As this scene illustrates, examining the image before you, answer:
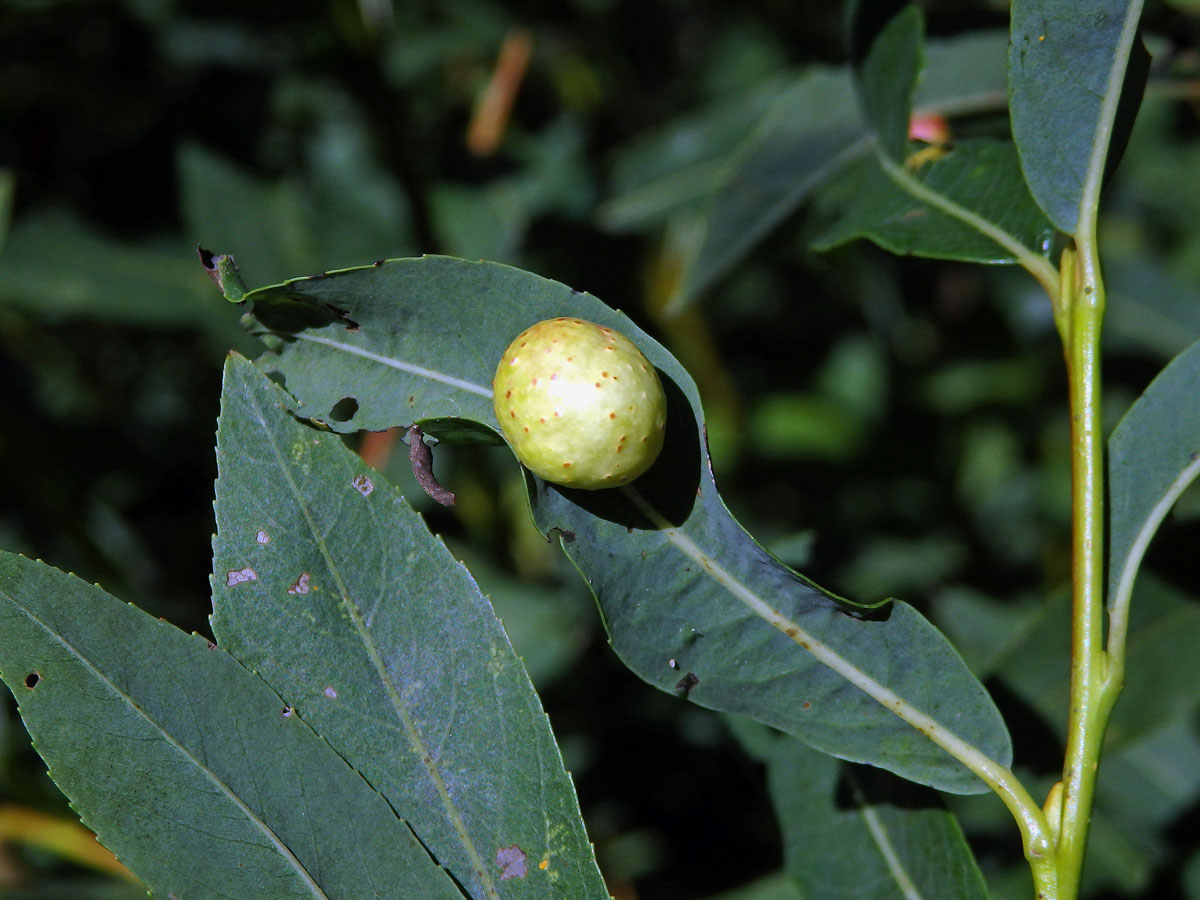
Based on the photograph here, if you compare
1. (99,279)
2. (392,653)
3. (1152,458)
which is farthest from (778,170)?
(99,279)

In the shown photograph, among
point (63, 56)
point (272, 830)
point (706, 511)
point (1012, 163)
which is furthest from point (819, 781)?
point (63, 56)

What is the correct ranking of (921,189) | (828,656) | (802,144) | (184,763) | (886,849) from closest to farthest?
(184,763) → (828,656) → (886,849) → (921,189) → (802,144)

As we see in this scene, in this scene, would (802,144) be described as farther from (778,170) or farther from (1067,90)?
(1067,90)

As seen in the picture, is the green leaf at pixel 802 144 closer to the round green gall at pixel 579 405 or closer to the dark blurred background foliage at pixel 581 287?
the dark blurred background foliage at pixel 581 287

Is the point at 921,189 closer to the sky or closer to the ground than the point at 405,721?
closer to the sky

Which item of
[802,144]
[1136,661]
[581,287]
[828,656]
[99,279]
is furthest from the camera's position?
[581,287]

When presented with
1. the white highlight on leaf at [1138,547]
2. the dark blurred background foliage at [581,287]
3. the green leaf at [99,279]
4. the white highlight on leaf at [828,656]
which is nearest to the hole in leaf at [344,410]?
the white highlight on leaf at [828,656]
